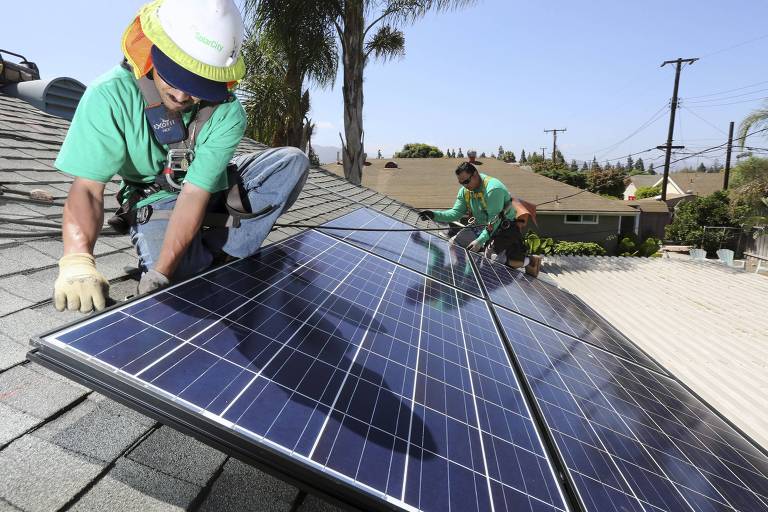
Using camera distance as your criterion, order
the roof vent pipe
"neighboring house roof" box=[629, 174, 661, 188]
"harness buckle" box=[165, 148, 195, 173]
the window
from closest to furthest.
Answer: "harness buckle" box=[165, 148, 195, 173]
the roof vent pipe
the window
"neighboring house roof" box=[629, 174, 661, 188]

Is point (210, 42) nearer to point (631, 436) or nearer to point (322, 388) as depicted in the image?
point (322, 388)

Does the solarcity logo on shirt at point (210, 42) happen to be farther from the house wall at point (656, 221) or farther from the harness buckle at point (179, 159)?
the house wall at point (656, 221)

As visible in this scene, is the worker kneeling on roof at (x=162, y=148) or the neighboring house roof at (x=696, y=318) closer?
the worker kneeling on roof at (x=162, y=148)

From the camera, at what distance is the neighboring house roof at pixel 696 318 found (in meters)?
6.75

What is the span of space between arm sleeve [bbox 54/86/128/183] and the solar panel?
0.76 meters

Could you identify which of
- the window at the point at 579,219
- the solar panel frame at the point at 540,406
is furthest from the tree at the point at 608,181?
the solar panel frame at the point at 540,406

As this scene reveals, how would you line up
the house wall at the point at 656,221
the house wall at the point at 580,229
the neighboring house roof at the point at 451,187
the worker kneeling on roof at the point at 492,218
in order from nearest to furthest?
1. the worker kneeling on roof at the point at 492,218
2. the neighboring house roof at the point at 451,187
3. the house wall at the point at 580,229
4. the house wall at the point at 656,221

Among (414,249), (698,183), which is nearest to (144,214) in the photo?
(414,249)

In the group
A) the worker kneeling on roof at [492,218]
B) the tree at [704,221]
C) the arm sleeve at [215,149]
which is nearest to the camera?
the arm sleeve at [215,149]

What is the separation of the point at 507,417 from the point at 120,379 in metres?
1.39

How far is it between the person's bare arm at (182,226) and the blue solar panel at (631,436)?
190cm

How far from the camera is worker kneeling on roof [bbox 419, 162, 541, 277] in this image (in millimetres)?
7301

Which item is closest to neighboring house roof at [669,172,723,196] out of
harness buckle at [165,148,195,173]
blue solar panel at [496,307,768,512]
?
blue solar panel at [496,307,768,512]

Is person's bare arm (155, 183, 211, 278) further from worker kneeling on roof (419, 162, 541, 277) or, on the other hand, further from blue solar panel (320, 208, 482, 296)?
worker kneeling on roof (419, 162, 541, 277)
